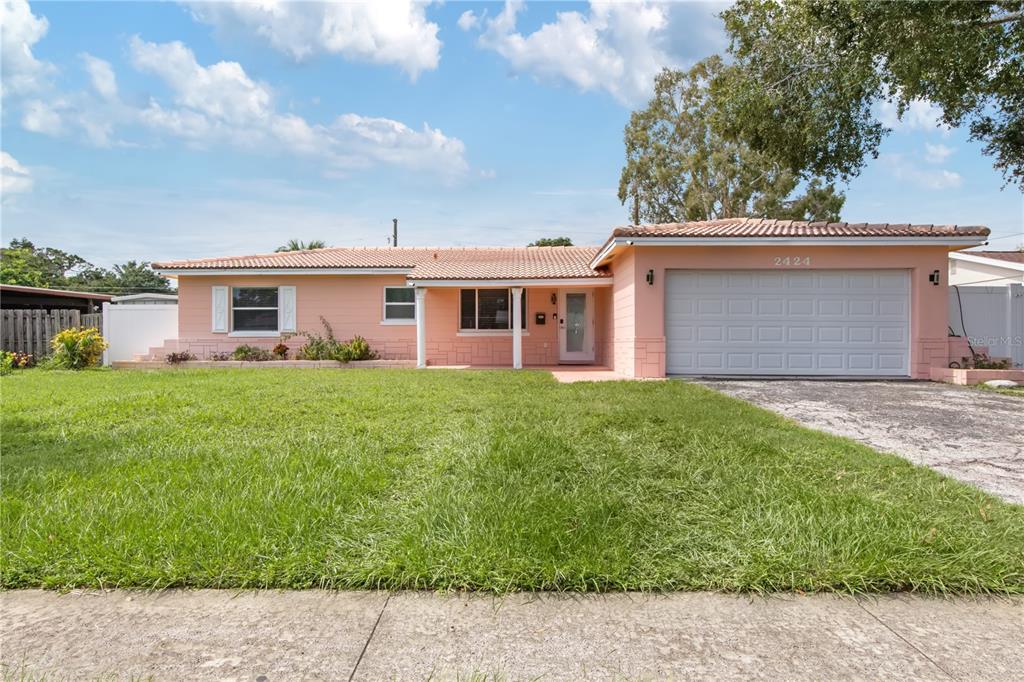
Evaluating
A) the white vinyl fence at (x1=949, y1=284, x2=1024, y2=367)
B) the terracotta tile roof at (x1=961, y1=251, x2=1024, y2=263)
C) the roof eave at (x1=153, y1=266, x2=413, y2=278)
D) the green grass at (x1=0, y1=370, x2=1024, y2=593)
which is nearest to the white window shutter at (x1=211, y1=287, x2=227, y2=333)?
the roof eave at (x1=153, y1=266, x2=413, y2=278)

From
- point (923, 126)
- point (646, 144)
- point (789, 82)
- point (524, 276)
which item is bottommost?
point (524, 276)

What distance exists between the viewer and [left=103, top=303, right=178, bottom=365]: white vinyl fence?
635 inches

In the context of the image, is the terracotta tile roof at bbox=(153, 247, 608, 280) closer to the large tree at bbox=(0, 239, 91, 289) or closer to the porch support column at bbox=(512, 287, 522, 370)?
the porch support column at bbox=(512, 287, 522, 370)

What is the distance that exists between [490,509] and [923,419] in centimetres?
657

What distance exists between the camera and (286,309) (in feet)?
53.5

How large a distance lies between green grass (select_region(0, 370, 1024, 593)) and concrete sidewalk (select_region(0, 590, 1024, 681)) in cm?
13

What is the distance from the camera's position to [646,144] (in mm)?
30266

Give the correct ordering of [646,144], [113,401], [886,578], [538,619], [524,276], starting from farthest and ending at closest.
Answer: [646,144] < [524,276] < [113,401] < [886,578] < [538,619]

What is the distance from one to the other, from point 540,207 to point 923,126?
1439 cm

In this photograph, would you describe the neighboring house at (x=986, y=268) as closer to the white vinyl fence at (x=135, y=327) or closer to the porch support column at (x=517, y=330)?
the porch support column at (x=517, y=330)

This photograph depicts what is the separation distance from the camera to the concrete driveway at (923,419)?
4.83 metres

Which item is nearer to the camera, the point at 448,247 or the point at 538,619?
the point at 538,619

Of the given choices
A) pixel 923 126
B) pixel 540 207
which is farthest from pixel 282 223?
pixel 923 126

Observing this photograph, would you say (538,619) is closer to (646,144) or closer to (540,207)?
(540,207)
